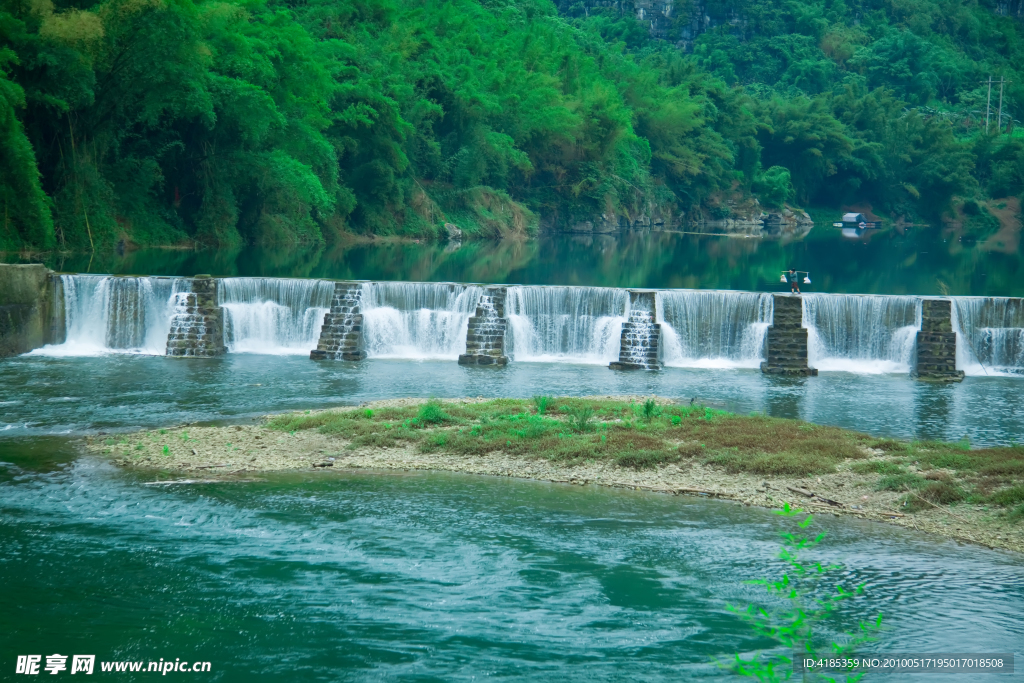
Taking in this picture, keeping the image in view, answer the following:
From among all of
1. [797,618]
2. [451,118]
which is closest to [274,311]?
[797,618]

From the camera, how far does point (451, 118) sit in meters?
64.8

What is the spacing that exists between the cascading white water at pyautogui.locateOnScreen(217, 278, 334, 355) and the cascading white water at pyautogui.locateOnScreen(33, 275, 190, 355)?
135 cm

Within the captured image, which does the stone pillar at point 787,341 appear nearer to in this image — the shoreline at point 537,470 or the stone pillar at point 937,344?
the stone pillar at point 937,344

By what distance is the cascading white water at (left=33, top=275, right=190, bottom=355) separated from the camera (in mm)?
28562

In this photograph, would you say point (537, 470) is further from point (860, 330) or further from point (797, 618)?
point (860, 330)

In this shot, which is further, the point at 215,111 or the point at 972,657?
the point at 215,111

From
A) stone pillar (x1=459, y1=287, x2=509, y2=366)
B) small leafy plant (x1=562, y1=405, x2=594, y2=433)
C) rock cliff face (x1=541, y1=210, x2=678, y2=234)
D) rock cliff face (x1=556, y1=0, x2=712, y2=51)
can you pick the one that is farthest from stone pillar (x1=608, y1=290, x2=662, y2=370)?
rock cliff face (x1=556, y1=0, x2=712, y2=51)

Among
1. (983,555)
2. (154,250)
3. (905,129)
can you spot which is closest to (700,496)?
(983,555)

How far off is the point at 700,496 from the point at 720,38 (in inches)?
4467

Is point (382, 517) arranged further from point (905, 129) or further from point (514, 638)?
point (905, 129)

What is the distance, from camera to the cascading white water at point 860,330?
91.8ft

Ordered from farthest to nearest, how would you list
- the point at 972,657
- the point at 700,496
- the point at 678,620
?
the point at 700,496
the point at 678,620
the point at 972,657

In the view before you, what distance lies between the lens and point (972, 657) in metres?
10.7

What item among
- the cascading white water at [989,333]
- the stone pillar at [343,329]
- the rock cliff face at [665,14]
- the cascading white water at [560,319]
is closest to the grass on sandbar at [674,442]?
the stone pillar at [343,329]
